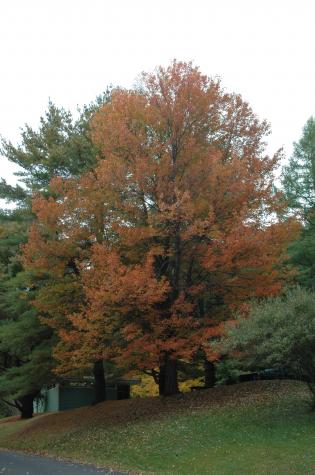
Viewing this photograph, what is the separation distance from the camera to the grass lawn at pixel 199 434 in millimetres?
11789

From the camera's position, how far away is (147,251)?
18109 mm

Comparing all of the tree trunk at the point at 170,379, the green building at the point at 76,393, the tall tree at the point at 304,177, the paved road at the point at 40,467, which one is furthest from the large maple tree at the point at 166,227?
the green building at the point at 76,393

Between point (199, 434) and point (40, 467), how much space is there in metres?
4.05

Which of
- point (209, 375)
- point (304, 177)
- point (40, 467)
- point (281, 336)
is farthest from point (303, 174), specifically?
point (40, 467)

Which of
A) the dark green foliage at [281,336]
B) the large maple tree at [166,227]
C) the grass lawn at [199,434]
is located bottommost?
the grass lawn at [199,434]

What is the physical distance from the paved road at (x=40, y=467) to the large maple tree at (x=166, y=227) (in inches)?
128

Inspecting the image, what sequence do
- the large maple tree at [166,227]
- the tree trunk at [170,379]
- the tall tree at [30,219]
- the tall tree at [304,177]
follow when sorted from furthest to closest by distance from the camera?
the tall tree at [304,177] → the tall tree at [30,219] → the tree trunk at [170,379] → the large maple tree at [166,227]

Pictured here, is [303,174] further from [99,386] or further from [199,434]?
[199,434]

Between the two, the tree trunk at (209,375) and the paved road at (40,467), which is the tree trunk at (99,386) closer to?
the tree trunk at (209,375)

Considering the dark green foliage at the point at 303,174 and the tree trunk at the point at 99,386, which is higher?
the dark green foliage at the point at 303,174

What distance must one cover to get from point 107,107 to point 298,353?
1044 centimetres

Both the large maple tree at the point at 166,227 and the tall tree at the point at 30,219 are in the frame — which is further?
the tall tree at the point at 30,219

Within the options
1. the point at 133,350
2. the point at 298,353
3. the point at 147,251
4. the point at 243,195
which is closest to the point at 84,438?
the point at 133,350

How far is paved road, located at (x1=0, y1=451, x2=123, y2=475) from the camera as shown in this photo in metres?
12.7
